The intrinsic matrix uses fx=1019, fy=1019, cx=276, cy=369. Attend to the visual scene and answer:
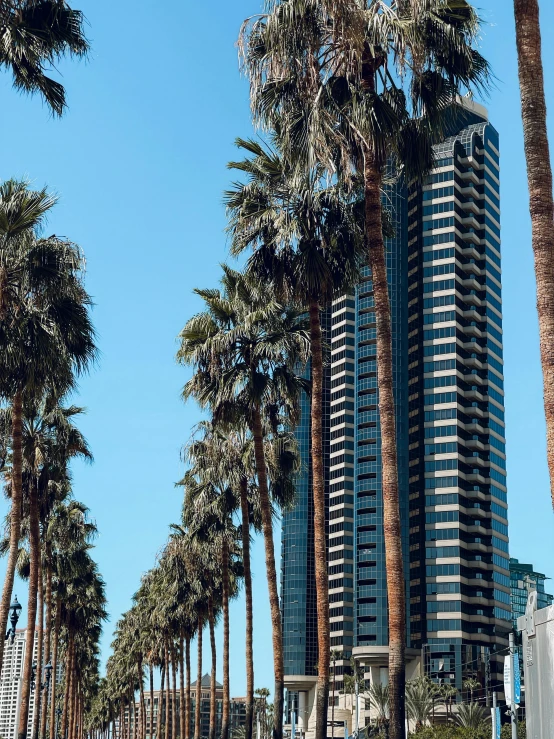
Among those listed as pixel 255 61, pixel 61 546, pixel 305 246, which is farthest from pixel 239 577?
pixel 255 61

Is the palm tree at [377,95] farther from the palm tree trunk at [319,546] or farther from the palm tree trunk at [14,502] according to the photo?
the palm tree trunk at [14,502]

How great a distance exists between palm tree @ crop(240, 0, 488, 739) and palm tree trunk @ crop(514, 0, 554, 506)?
195 inches

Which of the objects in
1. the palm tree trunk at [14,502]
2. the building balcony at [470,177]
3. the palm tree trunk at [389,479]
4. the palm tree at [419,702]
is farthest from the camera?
the building balcony at [470,177]

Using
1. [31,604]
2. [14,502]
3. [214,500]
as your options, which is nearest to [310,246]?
[14,502]

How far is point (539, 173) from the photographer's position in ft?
45.3

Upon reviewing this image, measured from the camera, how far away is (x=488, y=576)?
507 ft

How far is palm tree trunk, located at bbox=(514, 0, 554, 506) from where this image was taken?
13062 mm

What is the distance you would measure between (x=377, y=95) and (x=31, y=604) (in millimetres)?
35438

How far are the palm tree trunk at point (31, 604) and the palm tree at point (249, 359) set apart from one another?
899 centimetres

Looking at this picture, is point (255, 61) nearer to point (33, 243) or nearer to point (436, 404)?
point (33, 243)

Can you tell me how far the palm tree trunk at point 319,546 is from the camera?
27516mm

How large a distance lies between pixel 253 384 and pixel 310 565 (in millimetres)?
148548

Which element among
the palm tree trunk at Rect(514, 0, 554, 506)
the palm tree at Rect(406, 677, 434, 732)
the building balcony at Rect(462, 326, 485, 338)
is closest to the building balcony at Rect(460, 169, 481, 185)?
the building balcony at Rect(462, 326, 485, 338)

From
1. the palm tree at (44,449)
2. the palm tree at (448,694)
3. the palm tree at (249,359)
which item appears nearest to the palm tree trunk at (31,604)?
the palm tree at (44,449)
